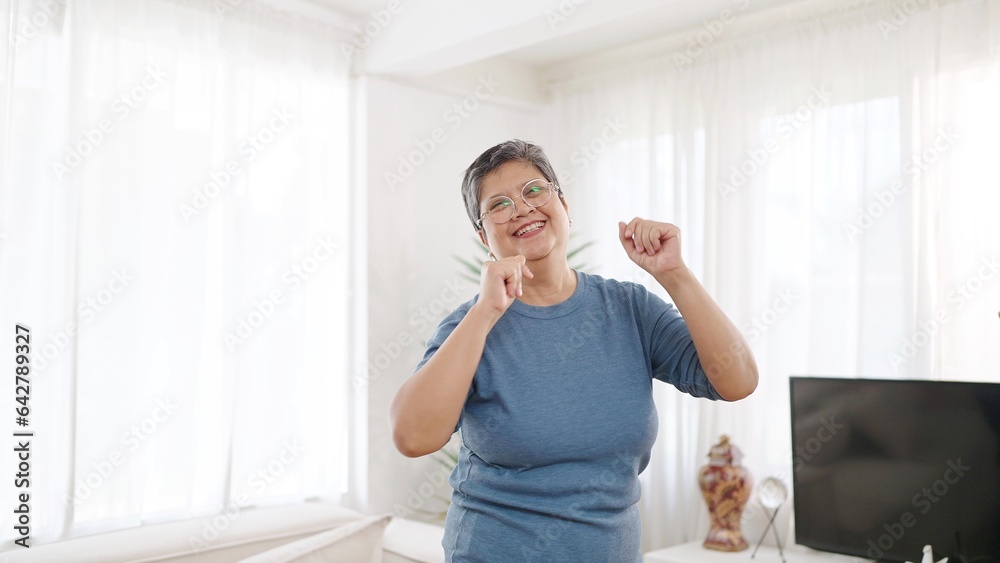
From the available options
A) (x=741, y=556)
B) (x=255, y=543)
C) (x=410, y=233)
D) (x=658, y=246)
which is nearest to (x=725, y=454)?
(x=741, y=556)

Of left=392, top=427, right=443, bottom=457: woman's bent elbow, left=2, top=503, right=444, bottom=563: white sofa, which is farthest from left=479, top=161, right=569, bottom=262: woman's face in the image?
left=2, top=503, right=444, bottom=563: white sofa

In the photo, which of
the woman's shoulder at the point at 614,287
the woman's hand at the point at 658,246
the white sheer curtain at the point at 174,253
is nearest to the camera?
the woman's hand at the point at 658,246

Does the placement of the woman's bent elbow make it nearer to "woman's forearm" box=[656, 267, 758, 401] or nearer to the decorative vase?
"woman's forearm" box=[656, 267, 758, 401]

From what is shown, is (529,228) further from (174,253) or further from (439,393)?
(174,253)

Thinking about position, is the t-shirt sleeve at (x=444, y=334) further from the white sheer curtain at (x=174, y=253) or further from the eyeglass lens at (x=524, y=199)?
the white sheer curtain at (x=174, y=253)

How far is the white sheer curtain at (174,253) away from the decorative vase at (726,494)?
1.49 metres

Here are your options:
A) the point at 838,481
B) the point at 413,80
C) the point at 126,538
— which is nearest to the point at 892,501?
the point at 838,481

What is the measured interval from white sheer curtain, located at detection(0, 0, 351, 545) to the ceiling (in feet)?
0.63

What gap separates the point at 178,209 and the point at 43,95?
56 cm

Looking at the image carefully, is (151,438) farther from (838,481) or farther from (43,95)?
(838,481)

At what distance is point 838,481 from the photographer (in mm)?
2869

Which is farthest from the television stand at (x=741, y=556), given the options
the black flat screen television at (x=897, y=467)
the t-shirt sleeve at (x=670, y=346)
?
the t-shirt sleeve at (x=670, y=346)

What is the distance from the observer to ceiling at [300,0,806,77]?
2.89 m

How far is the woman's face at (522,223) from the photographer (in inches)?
56.3
